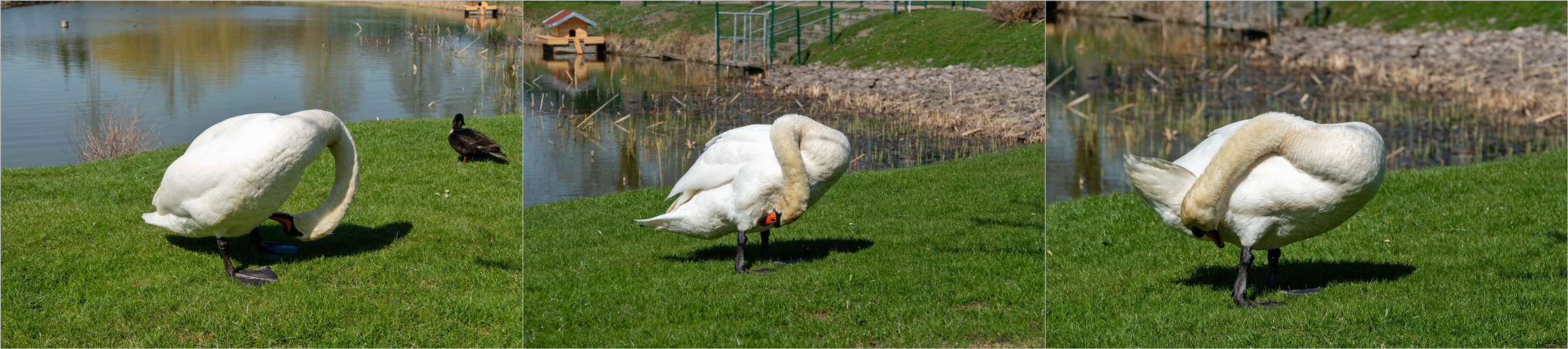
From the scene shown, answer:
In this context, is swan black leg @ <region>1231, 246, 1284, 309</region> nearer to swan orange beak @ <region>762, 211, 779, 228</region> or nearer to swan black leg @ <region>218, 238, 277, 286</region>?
swan orange beak @ <region>762, 211, 779, 228</region>

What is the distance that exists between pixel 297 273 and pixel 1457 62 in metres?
20.9

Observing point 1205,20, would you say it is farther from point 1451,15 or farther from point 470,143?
point 470,143

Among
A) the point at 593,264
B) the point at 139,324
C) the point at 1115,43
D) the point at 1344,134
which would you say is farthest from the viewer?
the point at 1115,43

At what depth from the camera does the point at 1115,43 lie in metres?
16.9

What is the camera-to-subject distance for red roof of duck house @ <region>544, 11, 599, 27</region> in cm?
414

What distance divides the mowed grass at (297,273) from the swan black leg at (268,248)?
8cm

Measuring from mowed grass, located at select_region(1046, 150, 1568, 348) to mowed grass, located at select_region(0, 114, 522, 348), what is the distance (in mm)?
3200

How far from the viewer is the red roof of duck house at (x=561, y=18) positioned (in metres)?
4.14

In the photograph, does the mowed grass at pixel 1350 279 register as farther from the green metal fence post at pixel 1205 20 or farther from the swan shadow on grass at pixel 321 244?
the green metal fence post at pixel 1205 20

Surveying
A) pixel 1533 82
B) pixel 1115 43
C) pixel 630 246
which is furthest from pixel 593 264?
pixel 1533 82

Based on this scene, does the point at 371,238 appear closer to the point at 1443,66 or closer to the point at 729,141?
the point at 729,141

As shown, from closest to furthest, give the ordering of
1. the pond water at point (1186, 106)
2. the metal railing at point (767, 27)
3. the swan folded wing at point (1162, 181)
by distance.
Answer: the metal railing at point (767, 27), the swan folded wing at point (1162, 181), the pond water at point (1186, 106)

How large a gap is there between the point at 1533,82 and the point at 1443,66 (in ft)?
5.66

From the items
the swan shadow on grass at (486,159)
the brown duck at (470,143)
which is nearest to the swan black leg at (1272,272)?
the swan shadow on grass at (486,159)
